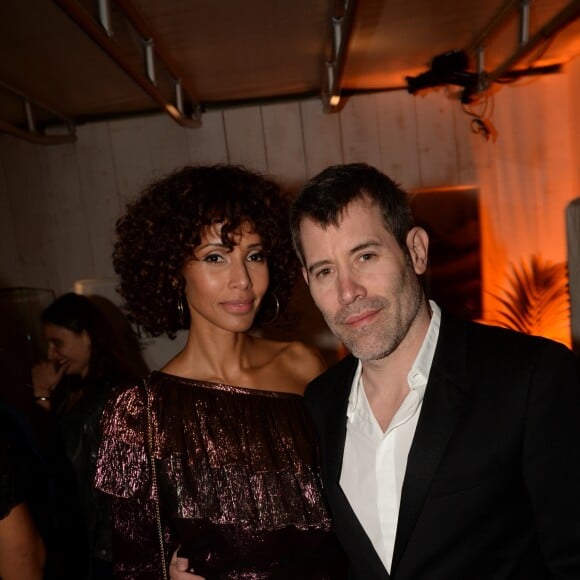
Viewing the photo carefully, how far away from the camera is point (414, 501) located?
4.22ft

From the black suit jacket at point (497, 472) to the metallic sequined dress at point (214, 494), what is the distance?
475 millimetres

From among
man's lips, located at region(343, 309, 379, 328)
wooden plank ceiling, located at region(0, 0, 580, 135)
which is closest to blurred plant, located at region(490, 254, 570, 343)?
wooden plank ceiling, located at region(0, 0, 580, 135)

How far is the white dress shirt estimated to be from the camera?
4.65 ft

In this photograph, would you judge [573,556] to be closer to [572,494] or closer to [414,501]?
[572,494]

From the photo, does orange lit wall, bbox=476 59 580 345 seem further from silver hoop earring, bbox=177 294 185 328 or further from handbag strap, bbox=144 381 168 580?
handbag strap, bbox=144 381 168 580

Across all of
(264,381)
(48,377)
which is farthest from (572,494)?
(48,377)

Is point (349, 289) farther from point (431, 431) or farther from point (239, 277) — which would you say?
point (239, 277)

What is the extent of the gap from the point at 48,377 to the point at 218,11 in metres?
2.15

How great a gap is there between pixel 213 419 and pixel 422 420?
77cm

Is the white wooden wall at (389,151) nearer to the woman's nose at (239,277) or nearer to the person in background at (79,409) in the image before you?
the person in background at (79,409)

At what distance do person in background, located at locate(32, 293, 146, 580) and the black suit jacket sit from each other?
1.12 metres

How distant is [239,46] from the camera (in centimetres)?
306

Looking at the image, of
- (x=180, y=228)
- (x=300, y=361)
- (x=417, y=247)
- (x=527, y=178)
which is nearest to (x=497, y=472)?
(x=417, y=247)

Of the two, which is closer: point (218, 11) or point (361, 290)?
point (361, 290)
